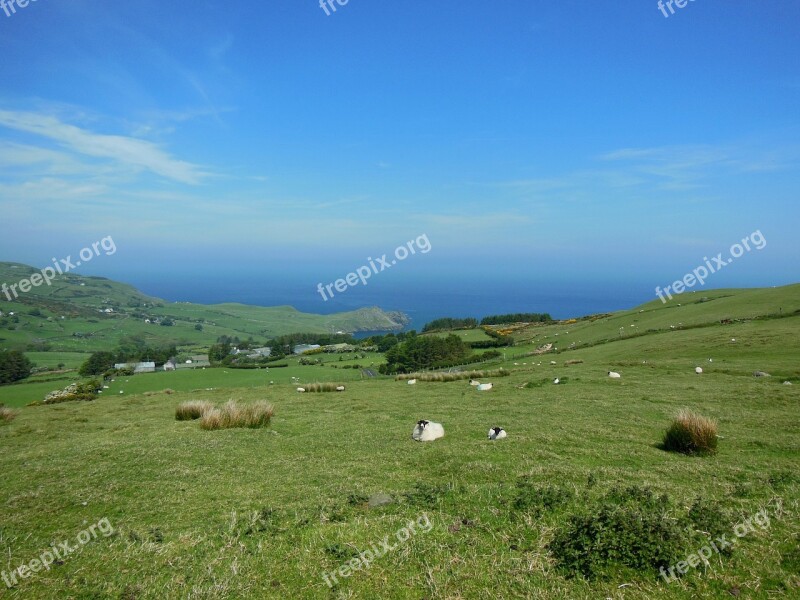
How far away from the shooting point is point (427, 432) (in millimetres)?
11039

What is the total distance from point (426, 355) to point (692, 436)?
40242 mm

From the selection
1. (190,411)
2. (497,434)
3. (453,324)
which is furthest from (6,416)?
(453,324)

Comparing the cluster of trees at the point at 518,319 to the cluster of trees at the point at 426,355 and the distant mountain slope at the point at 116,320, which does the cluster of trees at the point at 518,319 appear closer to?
the cluster of trees at the point at 426,355

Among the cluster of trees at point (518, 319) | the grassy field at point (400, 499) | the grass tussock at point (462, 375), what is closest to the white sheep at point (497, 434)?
the grassy field at point (400, 499)

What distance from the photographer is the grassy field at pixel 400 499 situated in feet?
14.8

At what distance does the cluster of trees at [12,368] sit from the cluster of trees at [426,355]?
44.1 m

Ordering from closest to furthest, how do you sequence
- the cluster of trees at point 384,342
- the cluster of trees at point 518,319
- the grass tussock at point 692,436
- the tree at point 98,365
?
the grass tussock at point 692,436, the tree at point 98,365, the cluster of trees at point 384,342, the cluster of trees at point 518,319

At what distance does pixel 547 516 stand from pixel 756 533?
2182 millimetres

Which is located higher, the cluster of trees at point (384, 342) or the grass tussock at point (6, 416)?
the grass tussock at point (6, 416)

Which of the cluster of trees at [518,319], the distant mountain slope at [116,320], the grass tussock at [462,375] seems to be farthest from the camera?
the distant mountain slope at [116,320]

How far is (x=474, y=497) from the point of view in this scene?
6.34 metres

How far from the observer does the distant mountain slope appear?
104562 mm

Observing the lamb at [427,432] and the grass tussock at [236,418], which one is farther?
the grass tussock at [236,418]

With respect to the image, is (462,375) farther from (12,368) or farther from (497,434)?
(12,368)
